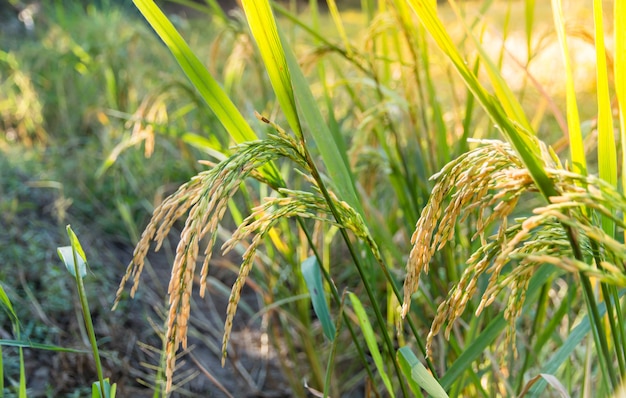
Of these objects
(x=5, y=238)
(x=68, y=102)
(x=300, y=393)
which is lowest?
(x=300, y=393)

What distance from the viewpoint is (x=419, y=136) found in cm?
156

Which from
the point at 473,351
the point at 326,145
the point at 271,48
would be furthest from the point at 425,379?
the point at 271,48

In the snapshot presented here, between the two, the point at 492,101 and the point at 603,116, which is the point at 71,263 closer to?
the point at 492,101

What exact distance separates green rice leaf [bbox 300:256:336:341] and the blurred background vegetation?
277 millimetres

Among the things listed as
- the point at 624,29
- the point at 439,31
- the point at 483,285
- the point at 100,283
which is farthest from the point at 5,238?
the point at 624,29

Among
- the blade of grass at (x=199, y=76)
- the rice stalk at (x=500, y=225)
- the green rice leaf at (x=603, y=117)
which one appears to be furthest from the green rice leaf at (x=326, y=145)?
the green rice leaf at (x=603, y=117)

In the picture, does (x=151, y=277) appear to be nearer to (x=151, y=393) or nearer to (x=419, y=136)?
(x=151, y=393)

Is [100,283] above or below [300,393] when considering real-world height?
above

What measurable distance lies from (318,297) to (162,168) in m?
1.77

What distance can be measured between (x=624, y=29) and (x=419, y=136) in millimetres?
845

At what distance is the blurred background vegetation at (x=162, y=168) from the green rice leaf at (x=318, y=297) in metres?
0.28

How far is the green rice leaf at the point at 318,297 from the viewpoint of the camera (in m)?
0.92

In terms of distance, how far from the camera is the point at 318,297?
3.13ft

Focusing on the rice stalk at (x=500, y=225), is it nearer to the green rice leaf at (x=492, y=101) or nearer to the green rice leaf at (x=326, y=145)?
the green rice leaf at (x=492, y=101)
